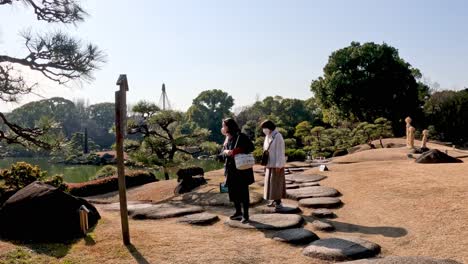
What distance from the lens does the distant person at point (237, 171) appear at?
228 inches

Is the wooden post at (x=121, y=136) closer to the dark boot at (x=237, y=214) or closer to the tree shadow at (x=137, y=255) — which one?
the tree shadow at (x=137, y=255)

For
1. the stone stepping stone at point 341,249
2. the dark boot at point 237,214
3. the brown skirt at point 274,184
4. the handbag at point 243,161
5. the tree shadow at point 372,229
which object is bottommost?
the tree shadow at point 372,229

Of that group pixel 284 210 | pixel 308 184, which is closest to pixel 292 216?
pixel 284 210

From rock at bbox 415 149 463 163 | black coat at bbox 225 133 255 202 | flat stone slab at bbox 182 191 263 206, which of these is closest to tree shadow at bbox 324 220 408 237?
black coat at bbox 225 133 255 202

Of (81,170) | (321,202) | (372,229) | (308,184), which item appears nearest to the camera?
(372,229)

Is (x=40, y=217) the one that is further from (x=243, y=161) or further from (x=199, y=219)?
(x=243, y=161)

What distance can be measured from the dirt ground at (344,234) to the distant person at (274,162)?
569 mm

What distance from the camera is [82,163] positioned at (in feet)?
141

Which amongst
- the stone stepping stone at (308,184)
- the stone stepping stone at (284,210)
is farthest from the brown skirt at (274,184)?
the stone stepping stone at (308,184)

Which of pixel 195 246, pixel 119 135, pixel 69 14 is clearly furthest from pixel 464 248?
pixel 69 14

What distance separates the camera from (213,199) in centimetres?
802

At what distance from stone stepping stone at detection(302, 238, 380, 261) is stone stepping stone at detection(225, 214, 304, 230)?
797 millimetres

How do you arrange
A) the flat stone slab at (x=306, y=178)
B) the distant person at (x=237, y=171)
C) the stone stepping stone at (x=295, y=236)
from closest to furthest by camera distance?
1. the stone stepping stone at (x=295, y=236)
2. the distant person at (x=237, y=171)
3. the flat stone slab at (x=306, y=178)

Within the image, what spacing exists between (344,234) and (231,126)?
2.12 m
